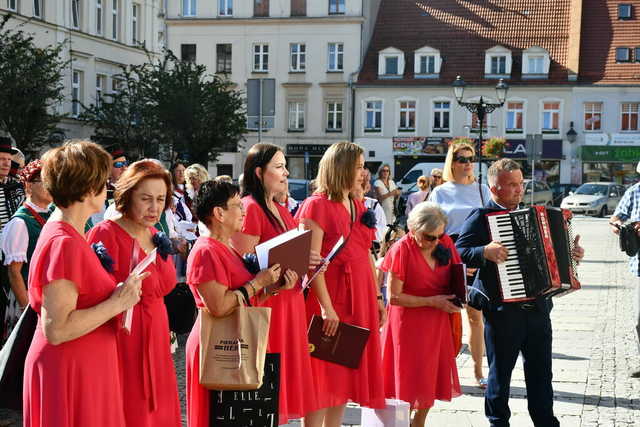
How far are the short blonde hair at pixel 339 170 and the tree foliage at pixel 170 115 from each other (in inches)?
1198

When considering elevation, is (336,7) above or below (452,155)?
above

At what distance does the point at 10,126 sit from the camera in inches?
1032

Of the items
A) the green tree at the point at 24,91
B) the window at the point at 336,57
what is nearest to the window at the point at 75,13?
the green tree at the point at 24,91

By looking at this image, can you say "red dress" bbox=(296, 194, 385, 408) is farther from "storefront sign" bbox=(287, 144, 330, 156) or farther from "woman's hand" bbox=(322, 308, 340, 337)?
"storefront sign" bbox=(287, 144, 330, 156)

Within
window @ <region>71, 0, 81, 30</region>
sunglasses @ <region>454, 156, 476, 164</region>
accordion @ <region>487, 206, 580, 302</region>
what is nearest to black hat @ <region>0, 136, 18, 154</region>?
sunglasses @ <region>454, 156, 476, 164</region>

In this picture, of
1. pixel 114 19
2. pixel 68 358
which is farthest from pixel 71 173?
pixel 114 19

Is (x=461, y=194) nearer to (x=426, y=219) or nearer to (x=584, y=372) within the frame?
(x=584, y=372)

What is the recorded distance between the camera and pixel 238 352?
457cm

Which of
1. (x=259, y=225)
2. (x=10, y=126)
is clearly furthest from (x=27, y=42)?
(x=259, y=225)

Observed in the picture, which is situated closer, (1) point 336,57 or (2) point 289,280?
(2) point 289,280

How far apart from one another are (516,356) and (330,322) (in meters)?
1.26

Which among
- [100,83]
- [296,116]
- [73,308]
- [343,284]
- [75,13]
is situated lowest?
[343,284]

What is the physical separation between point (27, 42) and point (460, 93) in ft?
42.1

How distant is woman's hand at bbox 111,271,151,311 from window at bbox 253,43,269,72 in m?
50.2
